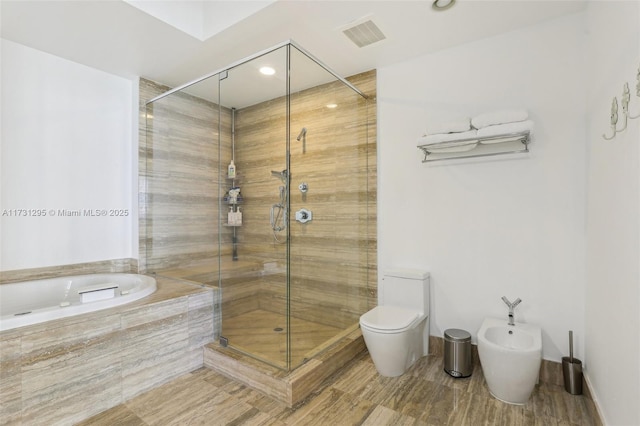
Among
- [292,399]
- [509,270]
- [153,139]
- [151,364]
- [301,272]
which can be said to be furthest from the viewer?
[153,139]

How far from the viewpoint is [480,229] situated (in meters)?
2.44

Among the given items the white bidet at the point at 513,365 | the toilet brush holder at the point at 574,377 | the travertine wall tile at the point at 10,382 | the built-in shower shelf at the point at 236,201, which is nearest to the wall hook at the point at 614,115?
the white bidet at the point at 513,365

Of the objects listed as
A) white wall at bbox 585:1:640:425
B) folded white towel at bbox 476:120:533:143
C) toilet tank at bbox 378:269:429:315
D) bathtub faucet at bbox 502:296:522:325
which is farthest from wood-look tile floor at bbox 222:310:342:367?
folded white towel at bbox 476:120:533:143

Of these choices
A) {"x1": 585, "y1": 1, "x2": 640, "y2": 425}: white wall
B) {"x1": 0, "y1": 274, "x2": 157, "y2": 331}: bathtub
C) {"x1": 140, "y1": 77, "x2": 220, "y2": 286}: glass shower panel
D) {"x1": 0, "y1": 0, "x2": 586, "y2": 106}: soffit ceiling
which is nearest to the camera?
{"x1": 585, "y1": 1, "x2": 640, "y2": 425}: white wall

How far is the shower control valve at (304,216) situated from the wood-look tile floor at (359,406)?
1.20 metres

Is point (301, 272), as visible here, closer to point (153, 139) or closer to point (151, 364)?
point (151, 364)

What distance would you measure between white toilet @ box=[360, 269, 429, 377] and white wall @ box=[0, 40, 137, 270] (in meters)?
2.51

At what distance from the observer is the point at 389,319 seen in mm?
2301

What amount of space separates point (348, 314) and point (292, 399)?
107 centimetres

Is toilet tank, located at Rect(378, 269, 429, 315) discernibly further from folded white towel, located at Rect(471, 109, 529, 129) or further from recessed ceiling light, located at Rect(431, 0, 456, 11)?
recessed ceiling light, located at Rect(431, 0, 456, 11)

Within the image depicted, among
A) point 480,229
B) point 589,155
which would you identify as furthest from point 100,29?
point 589,155

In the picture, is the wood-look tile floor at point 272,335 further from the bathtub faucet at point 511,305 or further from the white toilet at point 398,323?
the bathtub faucet at point 511,305

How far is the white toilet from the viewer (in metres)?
2.16

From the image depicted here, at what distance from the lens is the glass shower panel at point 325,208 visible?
7.90ft
